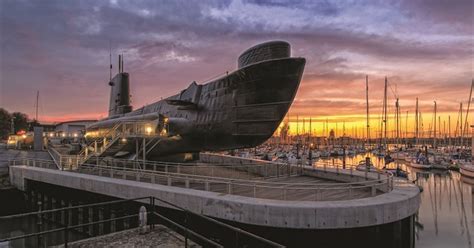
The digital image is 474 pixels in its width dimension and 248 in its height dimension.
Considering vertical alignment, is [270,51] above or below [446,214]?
above

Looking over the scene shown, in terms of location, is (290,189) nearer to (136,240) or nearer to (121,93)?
(136,240)

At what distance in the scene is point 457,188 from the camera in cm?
3928

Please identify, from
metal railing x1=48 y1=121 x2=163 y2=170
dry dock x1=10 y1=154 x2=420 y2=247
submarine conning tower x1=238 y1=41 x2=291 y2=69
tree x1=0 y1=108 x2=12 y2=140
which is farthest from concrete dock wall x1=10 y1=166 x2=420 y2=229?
tree x1=0 y1=108 x2=12 y2=140

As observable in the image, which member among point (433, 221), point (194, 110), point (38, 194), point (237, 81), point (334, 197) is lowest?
point (433, 221)

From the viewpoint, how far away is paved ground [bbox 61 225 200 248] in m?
8.12

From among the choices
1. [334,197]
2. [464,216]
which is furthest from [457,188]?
[334,197]

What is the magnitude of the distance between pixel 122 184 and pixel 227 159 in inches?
654

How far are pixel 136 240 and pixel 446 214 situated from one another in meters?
28.3

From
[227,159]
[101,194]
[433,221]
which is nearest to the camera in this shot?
[101,194]

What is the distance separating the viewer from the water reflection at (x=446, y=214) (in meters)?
21.2

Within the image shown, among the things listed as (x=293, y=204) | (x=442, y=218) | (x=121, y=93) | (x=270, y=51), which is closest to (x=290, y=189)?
(x=293, y=204)

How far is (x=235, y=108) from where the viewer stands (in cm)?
1856

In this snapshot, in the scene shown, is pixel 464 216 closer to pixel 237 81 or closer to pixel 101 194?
pixel 237 81

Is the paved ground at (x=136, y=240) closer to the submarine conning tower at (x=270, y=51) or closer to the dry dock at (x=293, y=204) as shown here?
the dry dock at (x=293, y=204)
